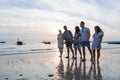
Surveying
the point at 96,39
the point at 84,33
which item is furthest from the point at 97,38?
the point at 84,33

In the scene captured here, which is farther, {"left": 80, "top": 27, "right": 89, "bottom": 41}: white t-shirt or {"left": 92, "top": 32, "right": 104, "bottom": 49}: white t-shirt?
{"left": 80, "top": 27, "right": 89, "bottom": 41}: white t-shirt

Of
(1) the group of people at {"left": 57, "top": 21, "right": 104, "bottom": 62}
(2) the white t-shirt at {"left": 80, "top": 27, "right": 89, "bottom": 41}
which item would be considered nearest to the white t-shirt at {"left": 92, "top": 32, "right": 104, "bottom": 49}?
(1) the group of people at {"left": 57, "top": 21, "right": 104, "bottom": 62}

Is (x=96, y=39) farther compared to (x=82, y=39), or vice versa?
(x=82, y=39)

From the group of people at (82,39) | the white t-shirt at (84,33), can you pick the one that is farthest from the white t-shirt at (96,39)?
the white t-shirt at (84,33)

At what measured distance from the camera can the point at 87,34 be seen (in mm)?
16172

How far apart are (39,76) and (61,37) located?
9.91 metres

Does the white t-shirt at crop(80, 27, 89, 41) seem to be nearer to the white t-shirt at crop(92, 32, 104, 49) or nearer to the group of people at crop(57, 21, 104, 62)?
the group of people at crop(57, 21, 104, 62)

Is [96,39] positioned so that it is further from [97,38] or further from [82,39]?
[82,39]

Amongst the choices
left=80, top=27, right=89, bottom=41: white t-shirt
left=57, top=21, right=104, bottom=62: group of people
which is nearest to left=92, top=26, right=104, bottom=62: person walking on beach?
left=57, top=21, right=104, bottom=62: group of people

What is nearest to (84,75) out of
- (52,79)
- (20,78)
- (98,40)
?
(52,79)

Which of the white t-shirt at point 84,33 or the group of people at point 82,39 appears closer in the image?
the group of people at point 82,39

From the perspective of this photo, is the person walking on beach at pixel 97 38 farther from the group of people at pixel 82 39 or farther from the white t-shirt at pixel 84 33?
the white t-shirt at pixel 84 33

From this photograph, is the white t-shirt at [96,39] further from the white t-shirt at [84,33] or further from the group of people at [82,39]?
the white t-shirt at [84,33]

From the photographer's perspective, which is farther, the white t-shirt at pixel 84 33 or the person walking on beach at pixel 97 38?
the white t-shirt at pixel 84 33
